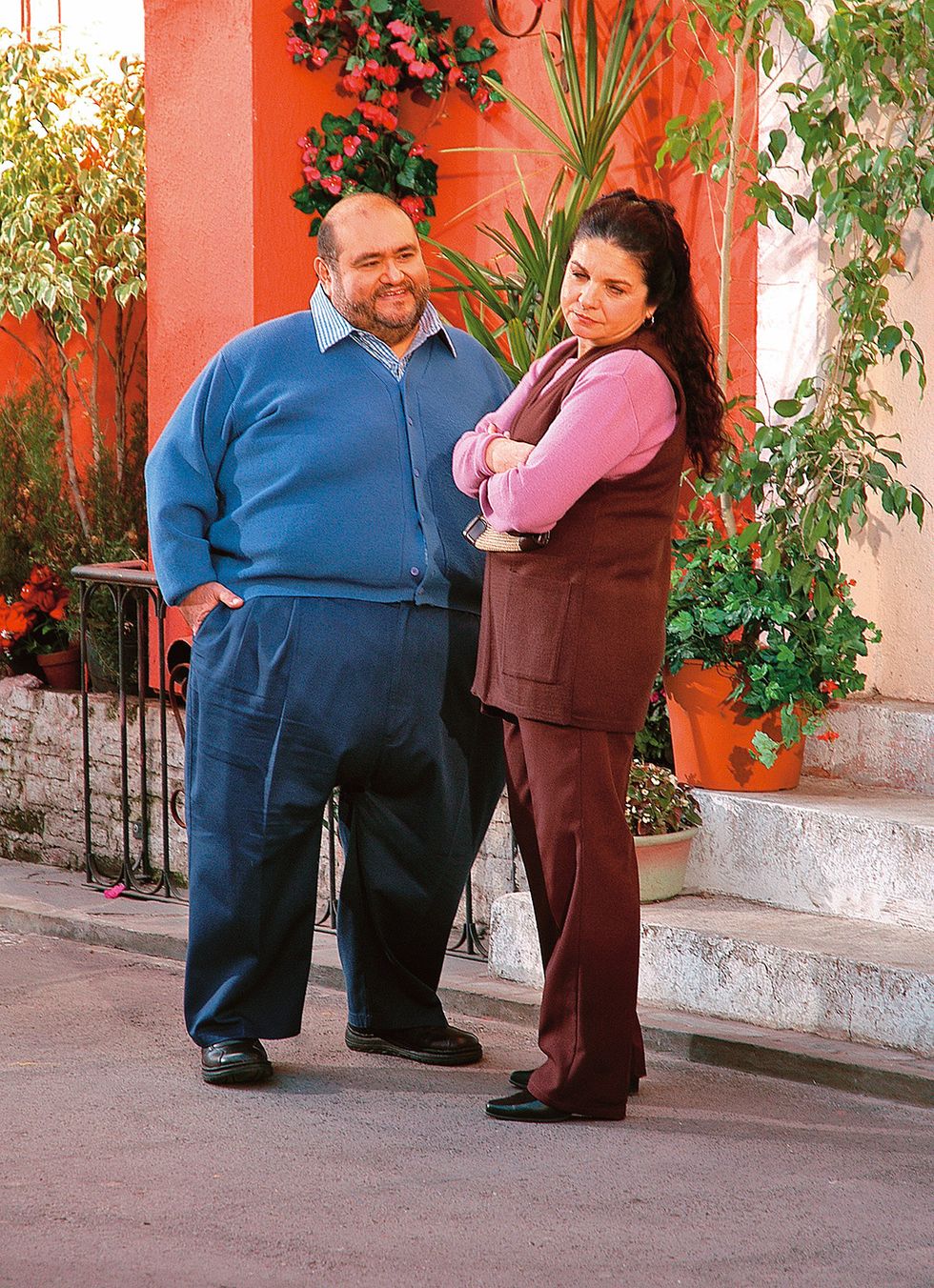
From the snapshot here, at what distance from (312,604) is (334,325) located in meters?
0.61

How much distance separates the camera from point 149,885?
6.29m

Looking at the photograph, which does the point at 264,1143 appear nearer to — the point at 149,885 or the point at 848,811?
the point at 848,811

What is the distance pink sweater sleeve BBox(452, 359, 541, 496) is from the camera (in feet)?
11.8

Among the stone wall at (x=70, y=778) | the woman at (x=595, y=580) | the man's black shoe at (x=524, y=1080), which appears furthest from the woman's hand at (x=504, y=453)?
the stone wall at (x=70, y=778)

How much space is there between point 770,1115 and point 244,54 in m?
4.10

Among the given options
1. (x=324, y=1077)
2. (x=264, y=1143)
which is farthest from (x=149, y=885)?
(x=264, y=1143)

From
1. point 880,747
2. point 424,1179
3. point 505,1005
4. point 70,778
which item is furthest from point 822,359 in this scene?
point 70,778

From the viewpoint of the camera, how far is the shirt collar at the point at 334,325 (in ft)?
12.7

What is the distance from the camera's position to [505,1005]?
455 cm

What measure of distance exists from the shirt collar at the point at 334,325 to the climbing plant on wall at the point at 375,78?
245cm

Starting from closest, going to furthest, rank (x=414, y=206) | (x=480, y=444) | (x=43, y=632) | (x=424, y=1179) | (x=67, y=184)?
(x=424, y=1179) < (x=480, y=444) < (x=414, y=206) < (x=43, y=632) < (x=67, y=184)

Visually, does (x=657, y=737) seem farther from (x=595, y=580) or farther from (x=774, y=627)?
(x=595, y=580)

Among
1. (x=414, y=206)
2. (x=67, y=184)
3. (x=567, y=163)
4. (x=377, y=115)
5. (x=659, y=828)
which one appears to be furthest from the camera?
(x=67, y=184)

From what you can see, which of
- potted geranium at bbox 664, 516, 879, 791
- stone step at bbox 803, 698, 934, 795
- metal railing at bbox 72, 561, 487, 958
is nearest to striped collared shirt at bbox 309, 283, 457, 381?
potted geranium at bbox 664, 516, 879, 791
